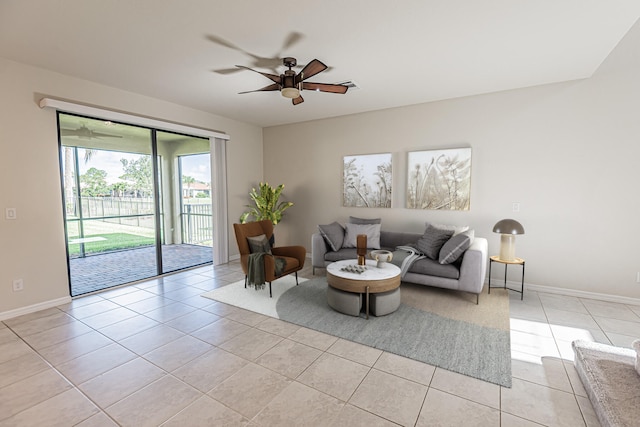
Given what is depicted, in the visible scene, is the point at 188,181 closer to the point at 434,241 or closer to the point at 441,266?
the point at 434,241

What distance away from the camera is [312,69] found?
2.73 m

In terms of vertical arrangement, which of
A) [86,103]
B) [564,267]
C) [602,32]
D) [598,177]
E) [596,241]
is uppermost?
[602,32]

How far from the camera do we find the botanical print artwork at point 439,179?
4.33 metres

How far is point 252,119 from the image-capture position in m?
5.70

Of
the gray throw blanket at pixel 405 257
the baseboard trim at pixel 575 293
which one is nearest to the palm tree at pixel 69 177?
the gray throw blanket at pixel 405 257

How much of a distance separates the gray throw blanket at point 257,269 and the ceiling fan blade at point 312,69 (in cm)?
224

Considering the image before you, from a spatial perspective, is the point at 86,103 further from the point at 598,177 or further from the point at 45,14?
the point at 598,177

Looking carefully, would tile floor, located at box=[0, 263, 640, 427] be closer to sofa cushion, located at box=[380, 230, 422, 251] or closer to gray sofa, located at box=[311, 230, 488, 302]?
gray sofa, located at box=[311, 230, 488, 302]

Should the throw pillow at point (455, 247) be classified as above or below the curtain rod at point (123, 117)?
below

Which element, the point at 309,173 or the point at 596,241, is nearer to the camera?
the point at 596,241

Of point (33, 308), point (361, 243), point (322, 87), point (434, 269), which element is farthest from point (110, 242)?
point (434, 269)

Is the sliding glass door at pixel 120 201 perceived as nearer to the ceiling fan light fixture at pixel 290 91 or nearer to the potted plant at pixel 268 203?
the potted plant at pixel 268 203

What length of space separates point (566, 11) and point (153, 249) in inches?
230

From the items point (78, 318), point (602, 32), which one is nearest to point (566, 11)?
point (602, 32)
